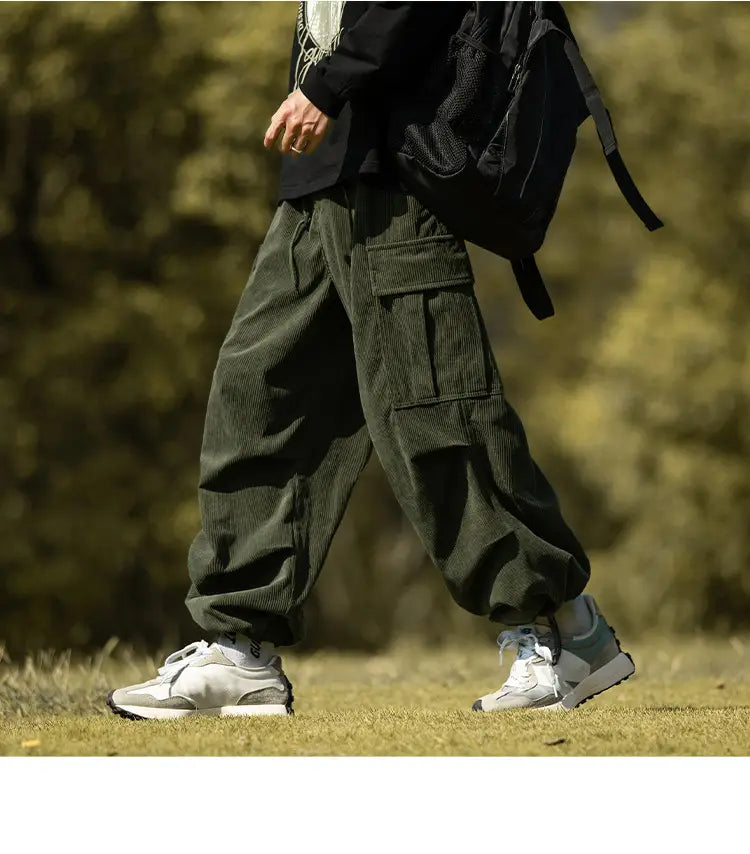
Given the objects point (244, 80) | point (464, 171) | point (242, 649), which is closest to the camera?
point (464, 171)

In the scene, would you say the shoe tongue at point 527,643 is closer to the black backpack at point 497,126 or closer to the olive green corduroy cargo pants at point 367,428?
the olive green corduroy cargo pants at point 367,428

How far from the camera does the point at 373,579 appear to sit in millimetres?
7000

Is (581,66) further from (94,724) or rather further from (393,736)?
(94,724)

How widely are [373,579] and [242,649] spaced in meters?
4.77

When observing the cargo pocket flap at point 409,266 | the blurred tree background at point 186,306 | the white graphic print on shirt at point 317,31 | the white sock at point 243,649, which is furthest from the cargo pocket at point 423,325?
the blurred tree background at point 186,306

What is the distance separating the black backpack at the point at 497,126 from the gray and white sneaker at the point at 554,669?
65 centimetres

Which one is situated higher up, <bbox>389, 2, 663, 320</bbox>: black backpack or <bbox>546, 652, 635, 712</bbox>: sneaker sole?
<bbox>389, 2, 663, 320</bbox>: black backpack

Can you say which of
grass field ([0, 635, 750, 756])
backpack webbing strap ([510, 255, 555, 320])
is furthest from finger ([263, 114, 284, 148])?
grass field ([0, 635, 750, 756])

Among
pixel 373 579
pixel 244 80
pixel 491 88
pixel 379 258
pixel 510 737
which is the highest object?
pixel 244 80

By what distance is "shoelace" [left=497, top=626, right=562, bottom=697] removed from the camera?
2203mm

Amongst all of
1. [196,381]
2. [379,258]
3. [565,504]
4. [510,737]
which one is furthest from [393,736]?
[565,504]

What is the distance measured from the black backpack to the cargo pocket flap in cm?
5

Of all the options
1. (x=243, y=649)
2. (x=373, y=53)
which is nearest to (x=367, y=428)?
(x=243, y=649)

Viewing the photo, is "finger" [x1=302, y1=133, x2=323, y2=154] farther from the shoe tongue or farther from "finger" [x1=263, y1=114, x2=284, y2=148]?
the shoe tongue
